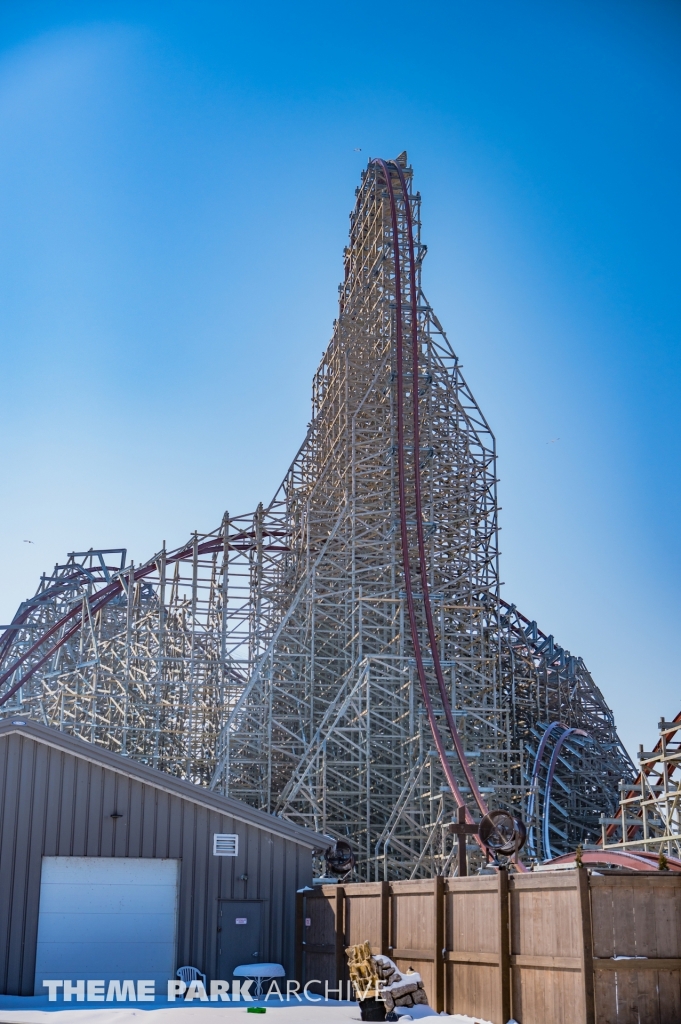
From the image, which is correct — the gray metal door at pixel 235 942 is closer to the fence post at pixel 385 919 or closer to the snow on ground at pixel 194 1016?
the snow on ground at pixel 194 1016

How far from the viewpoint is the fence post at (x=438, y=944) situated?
12.5 m

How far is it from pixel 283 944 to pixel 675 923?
7.73 m

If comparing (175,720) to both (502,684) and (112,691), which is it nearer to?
(112,691)

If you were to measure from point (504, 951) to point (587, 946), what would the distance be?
4.55ft

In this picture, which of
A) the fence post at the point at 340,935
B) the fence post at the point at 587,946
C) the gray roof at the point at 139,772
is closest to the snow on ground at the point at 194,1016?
the fence post at the point at 340,935

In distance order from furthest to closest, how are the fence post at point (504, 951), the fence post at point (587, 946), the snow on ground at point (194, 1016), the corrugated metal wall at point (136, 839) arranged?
1. the corrugated metal wall at point (136, 839)
2. the snow on ground at point (194, 1016)
3. the fence post at point (504, 951)
4. the fence post at point (587, 946)

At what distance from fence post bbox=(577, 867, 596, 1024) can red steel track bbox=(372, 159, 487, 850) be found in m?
10.4

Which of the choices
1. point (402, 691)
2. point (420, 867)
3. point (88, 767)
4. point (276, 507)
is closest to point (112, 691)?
point (276, 507)

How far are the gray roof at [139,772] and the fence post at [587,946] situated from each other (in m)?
6.97

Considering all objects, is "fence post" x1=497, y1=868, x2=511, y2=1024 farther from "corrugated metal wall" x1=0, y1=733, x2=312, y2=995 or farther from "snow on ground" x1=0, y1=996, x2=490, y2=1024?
"corrugated metal wall" x1=0, y1=733, x2=312, y2=995

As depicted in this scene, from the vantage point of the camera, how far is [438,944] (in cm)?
1262

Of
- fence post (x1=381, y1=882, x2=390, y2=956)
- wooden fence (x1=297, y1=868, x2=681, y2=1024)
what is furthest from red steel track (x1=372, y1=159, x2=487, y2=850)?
wooden fence (x1=297, y1=868, x2=681, y2=1024)

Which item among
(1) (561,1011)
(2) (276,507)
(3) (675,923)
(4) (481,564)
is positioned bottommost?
(1) (561,1011)

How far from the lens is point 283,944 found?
54.6 ft
